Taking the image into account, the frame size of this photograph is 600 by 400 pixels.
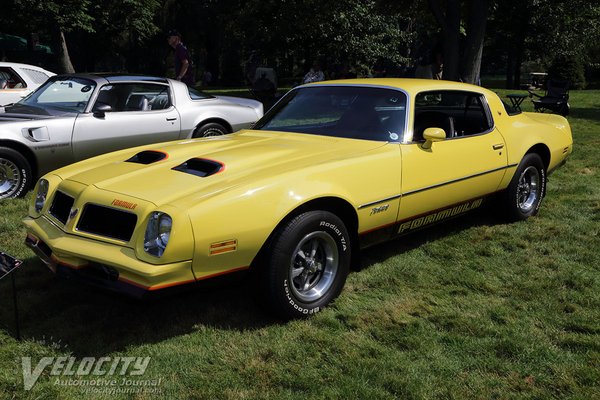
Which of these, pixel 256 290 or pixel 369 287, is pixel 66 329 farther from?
pixel 369 287

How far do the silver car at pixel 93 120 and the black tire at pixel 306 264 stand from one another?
12.3ft

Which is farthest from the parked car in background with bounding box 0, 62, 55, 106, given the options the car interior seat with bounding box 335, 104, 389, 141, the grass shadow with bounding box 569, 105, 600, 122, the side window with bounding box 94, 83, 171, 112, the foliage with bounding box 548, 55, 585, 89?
the foliage with bounding box 548, 55, 585, 89

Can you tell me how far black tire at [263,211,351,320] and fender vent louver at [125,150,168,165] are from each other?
43.2 inches

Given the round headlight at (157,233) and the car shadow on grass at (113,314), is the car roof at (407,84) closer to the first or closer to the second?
the car shadow on grass at (113,314)

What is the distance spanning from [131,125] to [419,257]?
381cm

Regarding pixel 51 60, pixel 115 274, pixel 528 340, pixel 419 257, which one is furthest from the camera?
pixel 51 60

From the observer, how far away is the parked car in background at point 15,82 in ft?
27.7

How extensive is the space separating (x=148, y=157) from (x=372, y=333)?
184 centimetres

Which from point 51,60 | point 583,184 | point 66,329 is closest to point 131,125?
point 66,329

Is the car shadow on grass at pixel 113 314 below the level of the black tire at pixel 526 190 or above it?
below

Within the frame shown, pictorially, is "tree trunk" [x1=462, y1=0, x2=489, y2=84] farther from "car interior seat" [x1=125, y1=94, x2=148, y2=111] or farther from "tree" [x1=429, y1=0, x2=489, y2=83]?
"car interior seat" [x1=125, y1=94, x2=148, y2=111]

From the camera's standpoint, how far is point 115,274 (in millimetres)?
2783

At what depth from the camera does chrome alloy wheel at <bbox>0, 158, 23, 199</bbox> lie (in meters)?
5.65

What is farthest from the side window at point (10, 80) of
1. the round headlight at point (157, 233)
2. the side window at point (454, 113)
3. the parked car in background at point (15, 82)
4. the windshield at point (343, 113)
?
the round headlight at point (157, 233)
